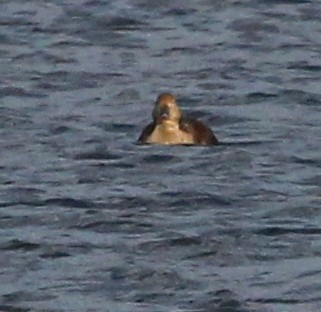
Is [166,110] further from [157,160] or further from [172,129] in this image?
[157,160]

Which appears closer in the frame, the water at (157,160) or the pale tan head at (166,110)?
the water at (157,160)

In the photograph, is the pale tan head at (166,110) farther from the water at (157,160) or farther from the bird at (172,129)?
the water at (157,160)

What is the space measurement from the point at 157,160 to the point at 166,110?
1.64 ft

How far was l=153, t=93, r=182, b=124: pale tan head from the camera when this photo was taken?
19.5 m

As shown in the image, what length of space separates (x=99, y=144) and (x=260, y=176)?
171cm

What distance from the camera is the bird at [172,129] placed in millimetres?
19547

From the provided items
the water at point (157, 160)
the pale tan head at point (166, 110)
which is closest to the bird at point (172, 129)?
the pale tan head at point (166, 110)

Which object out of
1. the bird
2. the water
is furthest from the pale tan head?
the water

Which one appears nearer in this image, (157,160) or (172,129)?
(157,160)

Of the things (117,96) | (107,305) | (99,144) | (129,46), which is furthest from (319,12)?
(107,305)

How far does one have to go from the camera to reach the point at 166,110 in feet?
64.3

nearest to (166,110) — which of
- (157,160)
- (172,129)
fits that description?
(172,129)

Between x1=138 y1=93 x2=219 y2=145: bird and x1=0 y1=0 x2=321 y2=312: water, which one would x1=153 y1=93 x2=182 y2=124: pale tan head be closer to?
x1=138 y1=93 x2=219 y2=145: bird

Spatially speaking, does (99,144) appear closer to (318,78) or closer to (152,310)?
(318,78)
